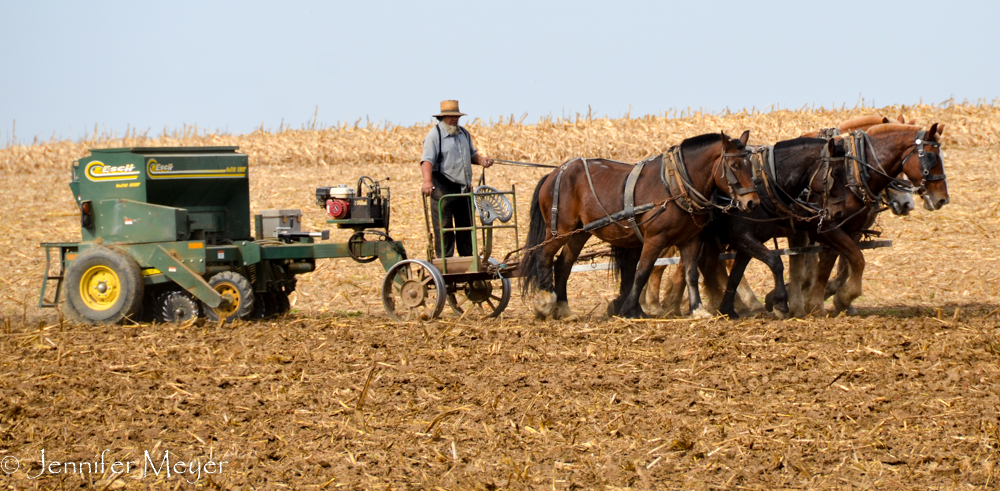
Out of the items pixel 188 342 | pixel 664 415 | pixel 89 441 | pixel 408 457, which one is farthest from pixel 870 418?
pixel 188 342

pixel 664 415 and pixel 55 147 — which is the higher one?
pixel 55 147

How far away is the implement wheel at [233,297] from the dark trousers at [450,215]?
1815 mm

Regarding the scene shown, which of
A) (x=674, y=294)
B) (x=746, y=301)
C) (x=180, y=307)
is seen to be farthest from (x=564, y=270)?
(x=180, y=307)

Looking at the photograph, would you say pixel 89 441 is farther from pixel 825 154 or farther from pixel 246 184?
pixel 825 154

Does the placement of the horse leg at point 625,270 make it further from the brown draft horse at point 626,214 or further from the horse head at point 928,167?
the horse head at point 928,167

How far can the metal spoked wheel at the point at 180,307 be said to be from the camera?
893 cm

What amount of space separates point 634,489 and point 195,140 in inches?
811

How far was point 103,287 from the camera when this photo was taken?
888cm

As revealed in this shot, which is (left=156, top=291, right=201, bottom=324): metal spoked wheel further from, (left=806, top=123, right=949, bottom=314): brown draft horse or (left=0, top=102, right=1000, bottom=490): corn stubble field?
(left=806, top=123, right=949, bottom=314): brown draft horse

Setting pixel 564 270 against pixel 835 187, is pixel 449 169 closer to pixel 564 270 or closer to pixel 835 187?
pixel 564 270

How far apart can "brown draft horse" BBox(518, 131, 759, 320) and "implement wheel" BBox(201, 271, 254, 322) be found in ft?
8.32

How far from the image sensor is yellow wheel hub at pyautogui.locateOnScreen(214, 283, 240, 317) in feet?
28.9

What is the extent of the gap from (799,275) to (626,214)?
2022mm

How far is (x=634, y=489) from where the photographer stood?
14.4ft
